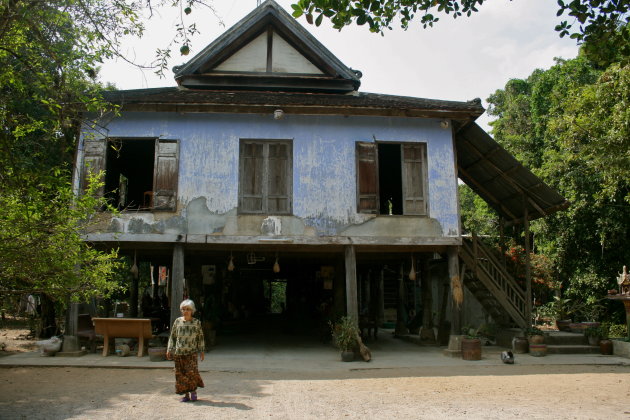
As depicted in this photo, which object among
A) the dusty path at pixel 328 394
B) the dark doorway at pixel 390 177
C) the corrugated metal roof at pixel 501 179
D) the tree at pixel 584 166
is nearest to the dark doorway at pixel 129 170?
the dusty path at pixel 328 394

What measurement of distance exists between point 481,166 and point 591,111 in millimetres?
5322

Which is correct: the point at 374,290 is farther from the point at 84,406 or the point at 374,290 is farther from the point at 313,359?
the point at 84,406

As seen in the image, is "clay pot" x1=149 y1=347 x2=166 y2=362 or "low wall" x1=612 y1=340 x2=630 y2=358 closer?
"clay pot" x1=149 y1=347 x2=166 y2=362

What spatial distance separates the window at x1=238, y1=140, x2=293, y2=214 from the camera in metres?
11.7

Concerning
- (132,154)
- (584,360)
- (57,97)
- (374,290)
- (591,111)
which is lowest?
(584,360)

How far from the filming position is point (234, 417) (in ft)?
20.0

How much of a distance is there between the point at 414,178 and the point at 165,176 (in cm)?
564

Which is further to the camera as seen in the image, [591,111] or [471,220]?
[471,220]

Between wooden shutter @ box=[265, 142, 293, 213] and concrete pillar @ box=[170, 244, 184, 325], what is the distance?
2165mm

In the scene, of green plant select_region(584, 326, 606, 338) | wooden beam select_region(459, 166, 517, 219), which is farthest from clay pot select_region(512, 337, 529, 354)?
wooden beam select_region(459, 166, 517, 219)

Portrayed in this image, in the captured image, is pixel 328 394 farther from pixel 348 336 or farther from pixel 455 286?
pixel 455 286

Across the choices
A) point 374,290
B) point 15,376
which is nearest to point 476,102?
point 374,290

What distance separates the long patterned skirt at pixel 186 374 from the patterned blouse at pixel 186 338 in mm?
78

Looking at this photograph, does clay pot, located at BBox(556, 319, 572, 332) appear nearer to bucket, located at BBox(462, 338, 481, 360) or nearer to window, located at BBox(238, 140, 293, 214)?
bucket, located at BBox(462, 338, 481, 360)
